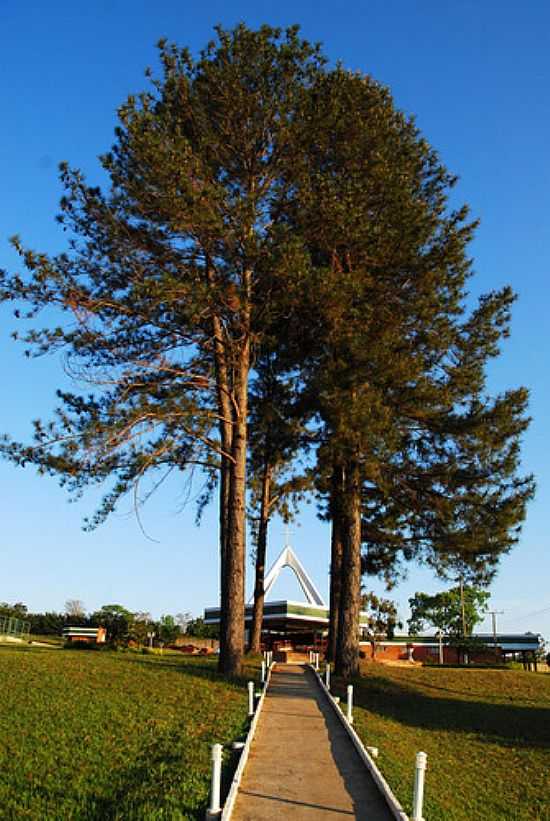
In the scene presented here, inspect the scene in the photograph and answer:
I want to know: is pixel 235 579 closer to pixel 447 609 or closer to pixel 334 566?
pixel 334 566

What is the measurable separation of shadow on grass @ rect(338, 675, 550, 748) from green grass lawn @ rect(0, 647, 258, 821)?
3.81 meters

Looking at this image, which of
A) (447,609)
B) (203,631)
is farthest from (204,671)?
(447,609)

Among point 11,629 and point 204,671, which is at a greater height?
point 11,629

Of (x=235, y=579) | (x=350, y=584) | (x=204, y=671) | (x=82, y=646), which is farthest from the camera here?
(x=82, y=646)

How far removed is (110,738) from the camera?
11.5 meters

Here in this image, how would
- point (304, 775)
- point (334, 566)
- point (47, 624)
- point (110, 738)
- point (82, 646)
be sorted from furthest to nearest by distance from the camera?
1. point (47, 624)
2. point (82, 646)
3. point (334, 566)
4. point (110, 738)
5. point (304, 775)

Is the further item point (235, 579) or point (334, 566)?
point (334, 566)

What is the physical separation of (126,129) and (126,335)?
5197 mm

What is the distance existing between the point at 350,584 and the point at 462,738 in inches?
286

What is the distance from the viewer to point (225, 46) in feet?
71.2

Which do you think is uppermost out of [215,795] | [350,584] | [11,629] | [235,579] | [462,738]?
[350,584]

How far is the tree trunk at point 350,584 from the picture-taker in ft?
76.3

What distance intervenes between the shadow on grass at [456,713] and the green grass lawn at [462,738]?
0.08 ft

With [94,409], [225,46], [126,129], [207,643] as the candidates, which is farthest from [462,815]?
[207,643]
